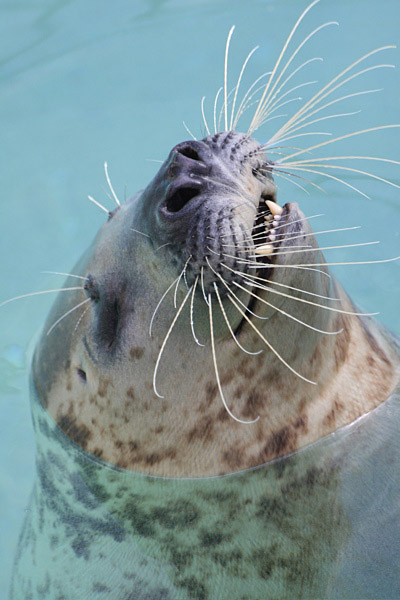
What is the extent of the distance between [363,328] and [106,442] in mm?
1014

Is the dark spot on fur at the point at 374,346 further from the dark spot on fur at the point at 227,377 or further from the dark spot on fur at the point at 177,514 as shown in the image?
the dark spot on fur at the point at 177,514

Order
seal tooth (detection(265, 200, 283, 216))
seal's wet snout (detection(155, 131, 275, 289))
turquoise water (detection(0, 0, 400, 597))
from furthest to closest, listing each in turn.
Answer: turquoise water (detection(0, 0, 400, 597)) → seal tooth (detection(265, 200, 283, 216)) → seal's wet snout (detection(155, 131, 275, 289))

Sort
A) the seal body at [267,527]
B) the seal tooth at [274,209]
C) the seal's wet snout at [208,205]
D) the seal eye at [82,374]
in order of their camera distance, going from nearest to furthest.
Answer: the seal's wet snout at [208,205], the seal tooth at [274,209], the seal body at [267,527], the seal eye at [82,374]

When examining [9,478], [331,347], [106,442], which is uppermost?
[331,347]

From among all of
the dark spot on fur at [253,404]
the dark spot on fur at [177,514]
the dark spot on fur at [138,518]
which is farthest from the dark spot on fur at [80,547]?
the dark spot on fur at [253,404]

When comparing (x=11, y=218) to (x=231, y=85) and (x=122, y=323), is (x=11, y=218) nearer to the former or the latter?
(x=231, y=85)

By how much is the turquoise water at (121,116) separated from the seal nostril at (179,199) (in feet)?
8.27

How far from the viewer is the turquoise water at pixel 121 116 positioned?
483 cm

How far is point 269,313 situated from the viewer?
2.12 m

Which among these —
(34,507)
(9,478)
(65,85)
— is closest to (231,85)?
(65,85)

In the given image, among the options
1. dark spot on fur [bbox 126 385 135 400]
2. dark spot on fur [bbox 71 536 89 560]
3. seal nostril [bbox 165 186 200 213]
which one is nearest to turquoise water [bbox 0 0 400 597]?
dark spot on fur [bbox 71 536 89 560]

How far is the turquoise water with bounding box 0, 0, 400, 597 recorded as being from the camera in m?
4.83

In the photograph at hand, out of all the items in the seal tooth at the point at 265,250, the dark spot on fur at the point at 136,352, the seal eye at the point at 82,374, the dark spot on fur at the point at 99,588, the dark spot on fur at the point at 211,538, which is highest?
the seal tooth at the point at 265,250

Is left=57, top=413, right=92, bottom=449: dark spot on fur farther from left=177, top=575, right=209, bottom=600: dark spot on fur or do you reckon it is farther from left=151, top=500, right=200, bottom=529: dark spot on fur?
left=177, top=575, right=209, bottom=600: dark spot on fur
